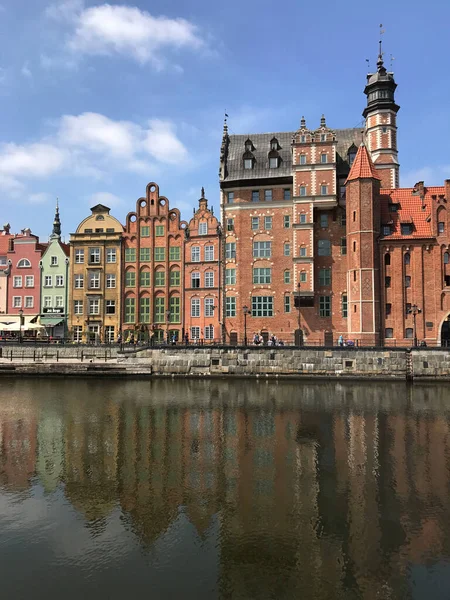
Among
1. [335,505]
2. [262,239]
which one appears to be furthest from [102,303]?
[335,505]

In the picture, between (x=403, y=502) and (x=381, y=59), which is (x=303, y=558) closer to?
(x=403, y=502)

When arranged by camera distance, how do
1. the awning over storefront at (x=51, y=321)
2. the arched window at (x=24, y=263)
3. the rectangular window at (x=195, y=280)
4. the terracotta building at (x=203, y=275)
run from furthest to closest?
the arched window at (x=24, y=263), the awning over storefront at (x=51, y=321), the rectangular window at (x=195, y=280), the terracotta building at (x=203, y=275)

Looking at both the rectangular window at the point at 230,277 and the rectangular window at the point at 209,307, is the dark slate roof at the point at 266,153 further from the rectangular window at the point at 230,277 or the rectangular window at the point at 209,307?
the rectangular window at the point at 209,307

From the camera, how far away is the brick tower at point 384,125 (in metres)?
51.7

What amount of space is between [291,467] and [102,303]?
4351cm

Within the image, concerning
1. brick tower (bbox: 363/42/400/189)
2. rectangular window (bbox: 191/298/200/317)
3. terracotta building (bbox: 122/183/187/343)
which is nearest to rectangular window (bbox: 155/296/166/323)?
terracotta building (bbox: 122/183/187/343)

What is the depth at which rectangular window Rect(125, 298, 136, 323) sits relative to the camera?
55.2 m

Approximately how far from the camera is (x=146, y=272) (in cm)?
5534

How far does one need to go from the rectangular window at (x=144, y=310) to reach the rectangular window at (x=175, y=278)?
3.73m

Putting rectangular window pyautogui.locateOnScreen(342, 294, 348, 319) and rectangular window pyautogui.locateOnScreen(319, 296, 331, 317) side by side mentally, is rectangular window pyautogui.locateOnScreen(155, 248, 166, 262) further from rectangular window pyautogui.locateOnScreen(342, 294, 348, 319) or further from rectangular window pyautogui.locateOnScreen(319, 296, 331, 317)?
rectangular window pyautogui.locateOnScreen(342, 294, 348, 319)

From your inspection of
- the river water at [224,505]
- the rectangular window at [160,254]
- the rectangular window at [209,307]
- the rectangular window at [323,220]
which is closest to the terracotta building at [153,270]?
the rectangular window at [160,254]

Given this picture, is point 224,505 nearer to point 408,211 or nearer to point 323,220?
point 323,220

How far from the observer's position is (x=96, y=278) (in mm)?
56281

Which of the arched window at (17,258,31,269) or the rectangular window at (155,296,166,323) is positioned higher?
the arched window at (17,258,31,269)
